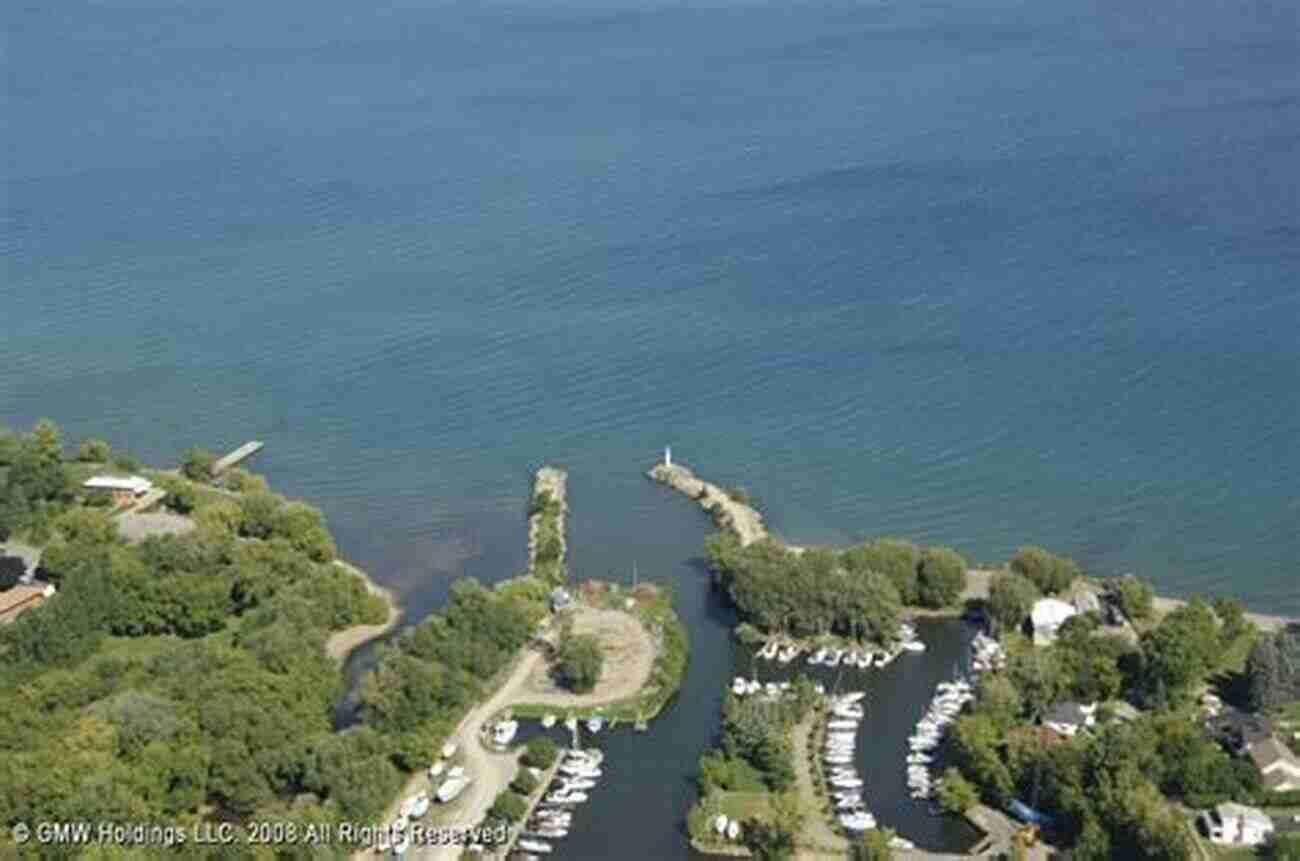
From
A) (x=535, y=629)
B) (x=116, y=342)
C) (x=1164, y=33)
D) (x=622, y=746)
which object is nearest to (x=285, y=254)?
(x=116, y=342)

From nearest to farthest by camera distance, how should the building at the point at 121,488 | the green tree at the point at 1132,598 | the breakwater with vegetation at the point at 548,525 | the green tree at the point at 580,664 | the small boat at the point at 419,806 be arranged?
the small boat at the point at 419,806
the green tree at the point at 580,664
the green tree at the point at 1132,598
the breakwater with vegetation at the point at 548,525
the building at the point at 121,488

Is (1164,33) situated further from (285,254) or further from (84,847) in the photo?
(84,847)

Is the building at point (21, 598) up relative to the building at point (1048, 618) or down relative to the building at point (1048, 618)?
up

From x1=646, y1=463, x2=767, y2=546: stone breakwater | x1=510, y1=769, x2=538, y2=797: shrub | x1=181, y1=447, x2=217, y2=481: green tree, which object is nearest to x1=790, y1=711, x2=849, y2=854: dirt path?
x1=510, y1=769, x2=538, y2=797: shrub

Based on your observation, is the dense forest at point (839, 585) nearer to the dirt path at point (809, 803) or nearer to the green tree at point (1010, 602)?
the green tree at point (1010, 602)

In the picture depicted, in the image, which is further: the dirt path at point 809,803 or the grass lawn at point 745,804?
the grass lawn at point 745,804

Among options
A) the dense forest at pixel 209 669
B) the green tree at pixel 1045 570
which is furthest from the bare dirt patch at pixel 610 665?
the green tree at pixel 1045 570
